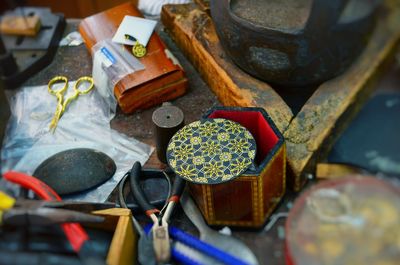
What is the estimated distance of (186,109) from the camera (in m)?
1.14

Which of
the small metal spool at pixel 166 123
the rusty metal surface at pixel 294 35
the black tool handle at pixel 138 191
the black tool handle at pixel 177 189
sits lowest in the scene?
the black tool handle at pixel 138 191

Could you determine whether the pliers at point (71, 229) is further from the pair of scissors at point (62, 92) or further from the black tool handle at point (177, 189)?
the pair of scissors at point (62, 92)

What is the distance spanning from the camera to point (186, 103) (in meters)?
1.16

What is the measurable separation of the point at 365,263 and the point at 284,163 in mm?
282

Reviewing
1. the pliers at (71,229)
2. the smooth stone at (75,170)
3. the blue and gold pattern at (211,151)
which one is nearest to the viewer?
the pliers at (71,229)

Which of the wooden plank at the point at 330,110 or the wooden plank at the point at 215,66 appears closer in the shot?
the wooden plank at the point at 330,110

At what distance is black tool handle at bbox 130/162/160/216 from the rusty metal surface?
0.30 metres

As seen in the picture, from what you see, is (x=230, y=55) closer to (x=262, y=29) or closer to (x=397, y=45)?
(x=262, y=29)

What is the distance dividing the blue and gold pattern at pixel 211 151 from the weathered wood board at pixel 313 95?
4.2 inches

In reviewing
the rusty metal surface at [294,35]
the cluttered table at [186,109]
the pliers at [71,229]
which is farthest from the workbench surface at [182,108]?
the pliers at [71,229]

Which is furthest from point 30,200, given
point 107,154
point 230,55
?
point 230,55

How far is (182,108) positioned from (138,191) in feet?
0.95

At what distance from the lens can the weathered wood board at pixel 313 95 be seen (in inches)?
33.7

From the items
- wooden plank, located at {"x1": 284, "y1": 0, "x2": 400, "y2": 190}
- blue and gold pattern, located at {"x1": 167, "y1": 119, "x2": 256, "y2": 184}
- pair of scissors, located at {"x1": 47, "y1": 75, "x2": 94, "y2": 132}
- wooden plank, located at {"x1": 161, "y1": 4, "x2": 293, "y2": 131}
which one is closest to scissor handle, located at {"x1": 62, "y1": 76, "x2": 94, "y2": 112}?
pair of scissors, located at {"x1": 47, "y1": 75, "x2": 94, "y2": 132}
